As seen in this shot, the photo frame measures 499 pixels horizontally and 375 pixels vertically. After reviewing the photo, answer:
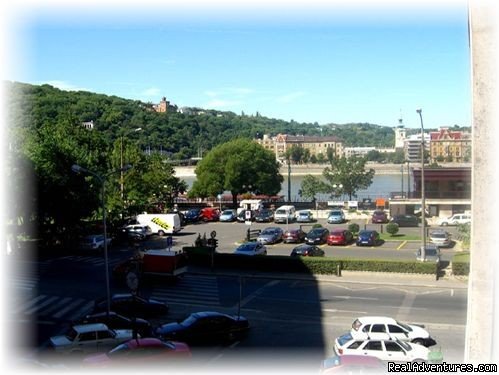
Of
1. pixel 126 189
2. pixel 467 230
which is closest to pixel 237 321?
pixel 467 230

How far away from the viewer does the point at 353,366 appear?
12.9 metres

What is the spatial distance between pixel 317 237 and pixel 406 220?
10584mm

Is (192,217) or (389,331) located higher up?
(192,217)

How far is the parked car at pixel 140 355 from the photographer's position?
13.9m

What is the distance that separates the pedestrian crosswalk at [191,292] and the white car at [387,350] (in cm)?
875

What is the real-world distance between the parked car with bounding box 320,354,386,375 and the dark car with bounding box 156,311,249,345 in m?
5.11

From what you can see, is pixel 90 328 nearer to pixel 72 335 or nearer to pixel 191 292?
pixel 72 335

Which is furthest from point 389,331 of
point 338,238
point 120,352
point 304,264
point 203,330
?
point 338,238

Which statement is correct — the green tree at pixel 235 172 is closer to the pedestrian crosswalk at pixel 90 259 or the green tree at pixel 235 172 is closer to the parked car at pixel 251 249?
the pedestrian crosswalk at pixel 90 259

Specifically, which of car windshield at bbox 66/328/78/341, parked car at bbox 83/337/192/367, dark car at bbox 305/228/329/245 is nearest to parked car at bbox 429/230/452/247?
dark car at bbox 305/228/329/245

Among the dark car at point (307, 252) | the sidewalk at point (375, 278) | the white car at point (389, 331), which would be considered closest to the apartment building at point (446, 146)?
the dark car at point (307, 252)

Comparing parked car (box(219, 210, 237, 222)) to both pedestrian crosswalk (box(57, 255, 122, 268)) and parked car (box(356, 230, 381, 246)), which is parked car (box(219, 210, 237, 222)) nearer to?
parked car (box(356, 230, 381, 246))

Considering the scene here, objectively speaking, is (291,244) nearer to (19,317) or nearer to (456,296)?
(456,296)

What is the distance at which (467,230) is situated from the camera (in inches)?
1319
